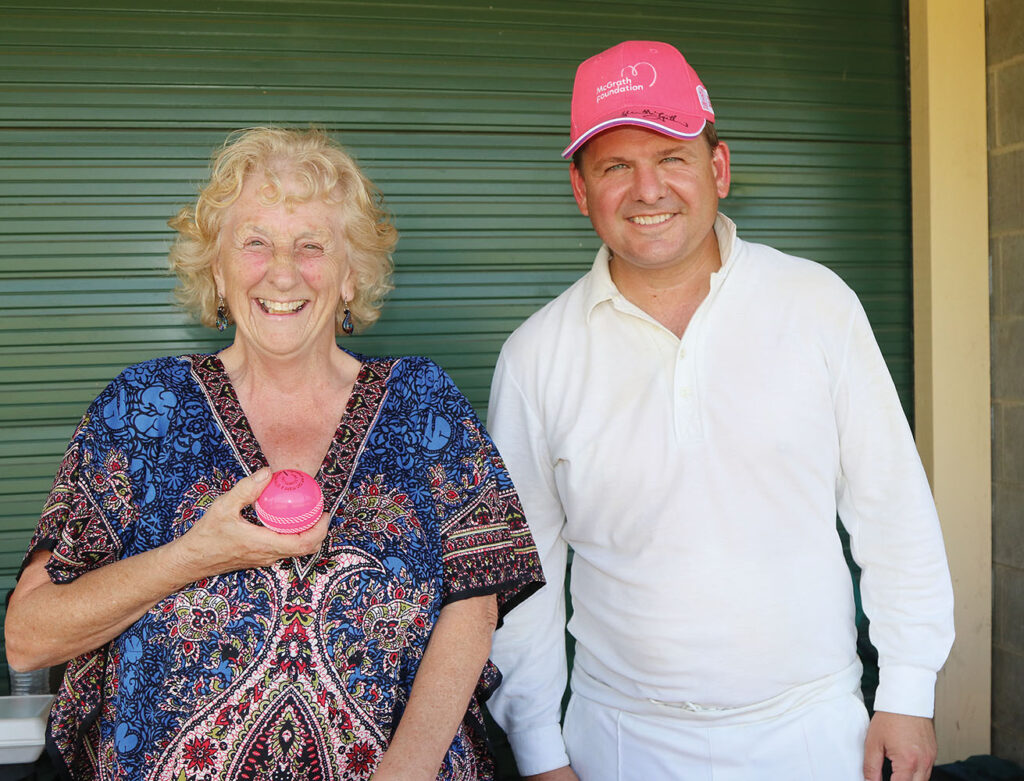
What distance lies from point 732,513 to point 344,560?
80cm

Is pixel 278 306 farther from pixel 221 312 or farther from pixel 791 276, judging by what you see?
pixel 791 276

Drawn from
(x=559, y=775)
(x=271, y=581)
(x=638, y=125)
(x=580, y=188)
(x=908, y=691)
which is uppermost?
(x=638, y=125)

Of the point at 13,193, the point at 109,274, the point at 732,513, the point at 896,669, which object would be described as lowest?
→ the point at 896,669

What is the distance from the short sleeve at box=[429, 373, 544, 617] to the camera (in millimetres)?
1928

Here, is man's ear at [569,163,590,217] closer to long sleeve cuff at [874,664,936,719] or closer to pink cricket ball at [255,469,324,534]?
pink cricket ball at [255,469,324,534]

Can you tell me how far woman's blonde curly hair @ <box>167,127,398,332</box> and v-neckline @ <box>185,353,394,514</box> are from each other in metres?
0.22

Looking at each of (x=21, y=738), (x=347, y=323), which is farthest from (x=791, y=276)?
(x=21, y=738)

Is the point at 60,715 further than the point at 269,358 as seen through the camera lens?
No

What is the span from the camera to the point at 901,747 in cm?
204

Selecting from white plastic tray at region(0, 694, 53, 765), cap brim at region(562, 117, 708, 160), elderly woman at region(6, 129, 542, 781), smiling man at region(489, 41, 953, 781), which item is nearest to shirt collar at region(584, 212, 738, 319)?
smiling man at region(489, 41, 953, 781)

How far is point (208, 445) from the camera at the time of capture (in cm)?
192

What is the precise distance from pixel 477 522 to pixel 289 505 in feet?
1.42

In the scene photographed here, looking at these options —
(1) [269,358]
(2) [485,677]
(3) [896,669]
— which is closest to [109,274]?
(1) [269,358]

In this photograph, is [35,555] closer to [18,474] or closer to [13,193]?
[18,474]
